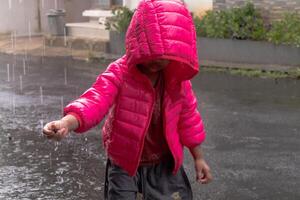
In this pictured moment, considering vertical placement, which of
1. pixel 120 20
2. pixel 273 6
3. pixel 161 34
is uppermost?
pixel 161 34

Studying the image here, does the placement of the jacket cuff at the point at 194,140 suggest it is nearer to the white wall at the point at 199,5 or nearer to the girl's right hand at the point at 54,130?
the girl's right hand at the point at 54,130

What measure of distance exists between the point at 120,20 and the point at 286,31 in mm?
3991

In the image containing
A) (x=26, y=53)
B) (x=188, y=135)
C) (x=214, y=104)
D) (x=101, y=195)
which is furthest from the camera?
(x=26, y=53)

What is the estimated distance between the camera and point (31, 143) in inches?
263

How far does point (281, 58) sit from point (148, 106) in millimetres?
8306

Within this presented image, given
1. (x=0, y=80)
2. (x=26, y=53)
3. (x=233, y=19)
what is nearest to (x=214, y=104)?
(x=233, y=19)

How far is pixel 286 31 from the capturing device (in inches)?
442

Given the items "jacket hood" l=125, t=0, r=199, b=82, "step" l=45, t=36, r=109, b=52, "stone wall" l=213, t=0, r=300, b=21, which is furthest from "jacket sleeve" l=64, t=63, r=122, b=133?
"step" l=45, t=36, r=109, b=52

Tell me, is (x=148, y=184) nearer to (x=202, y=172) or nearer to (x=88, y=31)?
(x=202, y=172)

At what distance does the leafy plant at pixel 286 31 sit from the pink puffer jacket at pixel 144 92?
791 cm

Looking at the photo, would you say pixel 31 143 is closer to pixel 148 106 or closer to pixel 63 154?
pixel 63 154

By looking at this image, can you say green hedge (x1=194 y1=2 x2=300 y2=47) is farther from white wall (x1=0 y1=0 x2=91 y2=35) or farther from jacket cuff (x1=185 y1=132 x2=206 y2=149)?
jacket cuff (x1=185 y1=132 x2=206 y2=149)

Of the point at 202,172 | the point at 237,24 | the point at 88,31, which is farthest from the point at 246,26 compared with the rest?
the point at 202,172

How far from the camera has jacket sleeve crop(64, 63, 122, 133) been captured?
2904 mm
